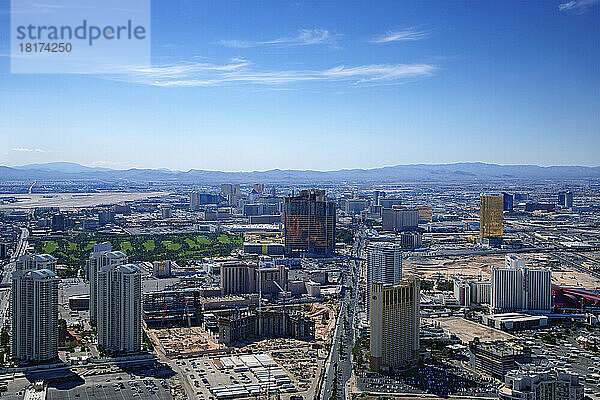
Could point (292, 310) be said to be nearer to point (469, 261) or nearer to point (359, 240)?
point (469, 261)

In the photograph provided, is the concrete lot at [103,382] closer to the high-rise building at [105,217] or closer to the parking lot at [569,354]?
the parking lot at [569,354]

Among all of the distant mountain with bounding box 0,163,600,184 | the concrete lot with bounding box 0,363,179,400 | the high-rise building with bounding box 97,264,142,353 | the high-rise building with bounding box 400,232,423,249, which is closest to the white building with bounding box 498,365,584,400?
the concrete lot with bounding box 0,363,179,400

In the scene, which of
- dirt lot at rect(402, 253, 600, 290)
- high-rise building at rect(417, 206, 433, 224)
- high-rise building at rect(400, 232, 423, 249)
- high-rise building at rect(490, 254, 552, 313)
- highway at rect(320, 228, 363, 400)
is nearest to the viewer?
highway at rect(320, 228, 363, 400)

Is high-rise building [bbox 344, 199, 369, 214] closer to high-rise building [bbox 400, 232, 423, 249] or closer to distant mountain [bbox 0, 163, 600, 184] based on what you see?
high-rise building [bbox 400, 232, 423, 249]

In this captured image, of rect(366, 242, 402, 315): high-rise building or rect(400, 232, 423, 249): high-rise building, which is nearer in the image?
rect(366, 242, 402, 315): high-rise building

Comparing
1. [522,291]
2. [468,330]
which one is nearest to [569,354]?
[468,330]

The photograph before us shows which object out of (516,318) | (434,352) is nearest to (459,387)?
(434,352)
